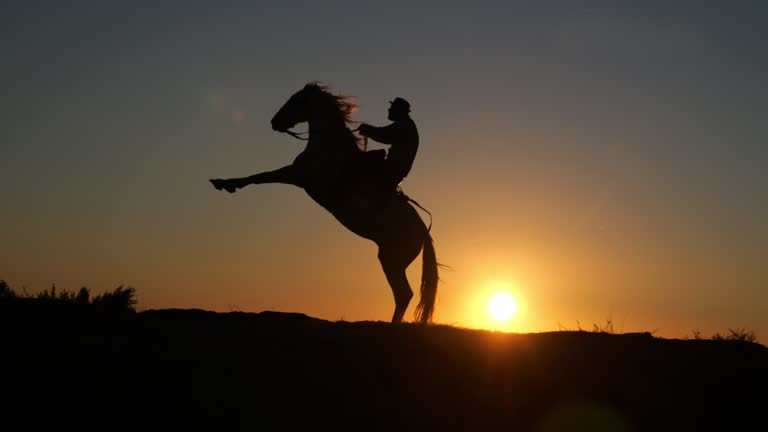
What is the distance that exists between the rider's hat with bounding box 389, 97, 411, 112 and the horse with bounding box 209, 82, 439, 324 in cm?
75

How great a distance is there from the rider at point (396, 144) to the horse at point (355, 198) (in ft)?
0.68

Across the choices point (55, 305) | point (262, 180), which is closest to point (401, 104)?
point (262, 180)

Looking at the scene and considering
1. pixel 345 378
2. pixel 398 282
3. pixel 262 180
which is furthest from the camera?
pixel 398 282

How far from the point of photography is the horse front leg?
1145 cm

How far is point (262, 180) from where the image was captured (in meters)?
11.6

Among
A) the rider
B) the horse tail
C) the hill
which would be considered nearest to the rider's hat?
the rider

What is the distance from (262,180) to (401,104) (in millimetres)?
2432

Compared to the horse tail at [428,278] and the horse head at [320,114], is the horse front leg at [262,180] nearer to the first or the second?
the horse head at [320,114]

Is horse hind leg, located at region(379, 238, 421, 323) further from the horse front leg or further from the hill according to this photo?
the hill

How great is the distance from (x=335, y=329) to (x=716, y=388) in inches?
156

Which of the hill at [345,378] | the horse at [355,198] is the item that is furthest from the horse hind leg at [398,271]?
the hill at [345,378]

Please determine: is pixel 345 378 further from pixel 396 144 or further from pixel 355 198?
pixel 396 144

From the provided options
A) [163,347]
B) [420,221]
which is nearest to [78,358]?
[163,347]

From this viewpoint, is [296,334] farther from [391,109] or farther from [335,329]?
[391,109]
